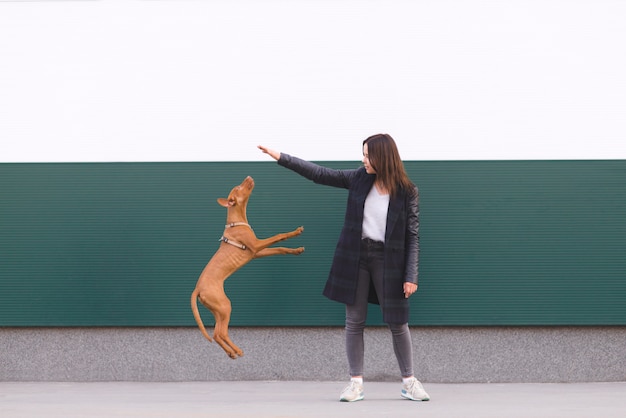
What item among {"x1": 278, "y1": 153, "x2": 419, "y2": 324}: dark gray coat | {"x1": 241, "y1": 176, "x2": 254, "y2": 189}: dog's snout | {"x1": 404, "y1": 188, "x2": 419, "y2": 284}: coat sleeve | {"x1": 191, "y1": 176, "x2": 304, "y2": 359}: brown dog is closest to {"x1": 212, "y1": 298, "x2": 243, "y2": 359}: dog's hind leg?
{"x1": 191, "y1": 176, "x2": 304, "y2": 359}: brown dog

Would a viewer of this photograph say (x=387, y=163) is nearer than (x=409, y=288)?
No

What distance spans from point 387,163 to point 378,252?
0.58m

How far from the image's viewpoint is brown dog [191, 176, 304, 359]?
22.3 ft

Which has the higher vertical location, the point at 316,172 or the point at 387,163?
the point at 387,163

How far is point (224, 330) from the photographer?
22.4 ft

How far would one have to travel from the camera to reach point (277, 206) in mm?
7477

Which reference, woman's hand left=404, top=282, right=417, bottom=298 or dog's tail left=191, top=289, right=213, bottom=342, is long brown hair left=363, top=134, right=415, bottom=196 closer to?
woman's hand left=404, top=282, right=417, bottom=298

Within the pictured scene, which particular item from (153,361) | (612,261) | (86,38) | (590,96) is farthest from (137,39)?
(612,261)

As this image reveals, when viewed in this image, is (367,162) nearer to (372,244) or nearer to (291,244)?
(372,244)

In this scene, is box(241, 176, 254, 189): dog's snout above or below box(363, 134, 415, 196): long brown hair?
below

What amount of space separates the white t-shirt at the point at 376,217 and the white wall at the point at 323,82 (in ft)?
4.72

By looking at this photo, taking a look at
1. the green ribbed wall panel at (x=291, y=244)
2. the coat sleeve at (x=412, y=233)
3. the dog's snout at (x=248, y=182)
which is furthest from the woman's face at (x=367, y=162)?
the green ribbed wall panel at (x=291, y=244)

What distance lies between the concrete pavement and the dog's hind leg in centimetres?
30

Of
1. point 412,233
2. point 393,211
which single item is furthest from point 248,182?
point 412,233
